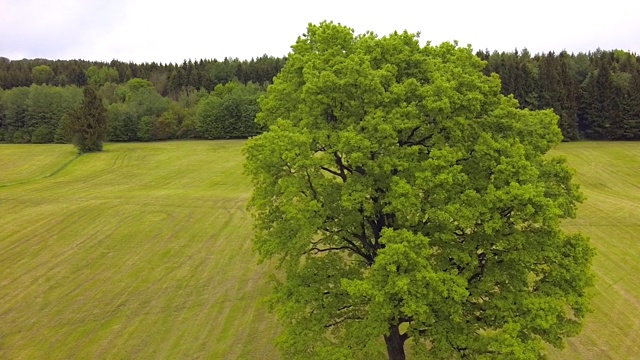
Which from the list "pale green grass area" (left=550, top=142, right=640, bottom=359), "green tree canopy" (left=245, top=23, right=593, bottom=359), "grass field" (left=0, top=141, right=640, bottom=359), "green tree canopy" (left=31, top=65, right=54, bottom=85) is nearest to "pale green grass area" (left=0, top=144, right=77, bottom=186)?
"grass field" (left=0, top=141, right=640, bottom=359)

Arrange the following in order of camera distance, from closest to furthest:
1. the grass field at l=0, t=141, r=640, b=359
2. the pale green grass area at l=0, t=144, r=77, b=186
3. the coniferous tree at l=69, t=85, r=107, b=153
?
the grass field at l=0, t=141, r=640, b=359, the pale green grass area at l=0, t=144, r=77, b=186, the coniferous tree at l=69, t=85, r=107, b=153

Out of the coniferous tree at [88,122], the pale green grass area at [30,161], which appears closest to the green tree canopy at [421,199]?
the pale green grass area at [30,161]

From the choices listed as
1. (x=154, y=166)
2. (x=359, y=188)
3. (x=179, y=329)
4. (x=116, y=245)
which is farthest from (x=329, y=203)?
(x=154, y=166)

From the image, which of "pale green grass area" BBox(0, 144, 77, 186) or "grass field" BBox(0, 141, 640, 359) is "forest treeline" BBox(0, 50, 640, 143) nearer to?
"pale green grass area" BBox(0, 144, 77, 186)

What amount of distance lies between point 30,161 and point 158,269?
166 feet

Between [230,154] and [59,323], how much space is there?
171ft

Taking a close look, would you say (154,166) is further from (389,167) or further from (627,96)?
(627,96)

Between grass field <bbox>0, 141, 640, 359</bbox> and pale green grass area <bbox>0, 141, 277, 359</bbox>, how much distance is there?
87 mm

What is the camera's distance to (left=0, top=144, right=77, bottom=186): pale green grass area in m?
64.8

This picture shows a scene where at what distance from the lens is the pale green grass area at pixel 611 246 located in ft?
76.6

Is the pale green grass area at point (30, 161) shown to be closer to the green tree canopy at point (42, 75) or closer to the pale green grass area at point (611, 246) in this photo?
the pale green grass area at point (611, 246)

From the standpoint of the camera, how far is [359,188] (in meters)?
15.4

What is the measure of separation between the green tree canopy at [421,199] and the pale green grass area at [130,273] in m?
9.68

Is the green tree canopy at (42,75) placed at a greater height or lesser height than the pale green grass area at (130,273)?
greater
